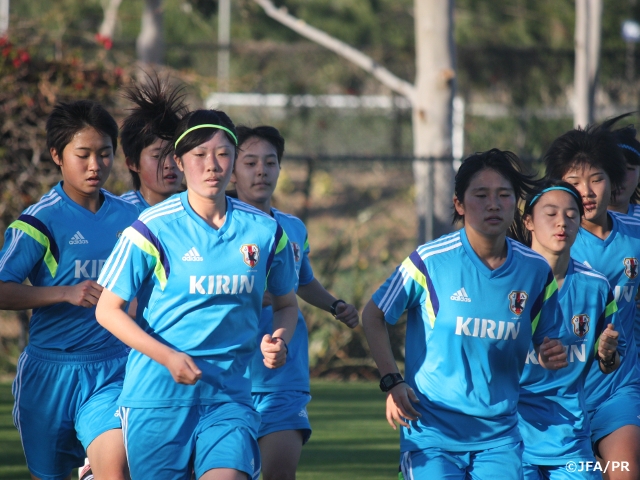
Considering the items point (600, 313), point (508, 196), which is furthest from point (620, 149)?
point (508, 196)

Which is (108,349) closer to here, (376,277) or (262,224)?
(262,224)

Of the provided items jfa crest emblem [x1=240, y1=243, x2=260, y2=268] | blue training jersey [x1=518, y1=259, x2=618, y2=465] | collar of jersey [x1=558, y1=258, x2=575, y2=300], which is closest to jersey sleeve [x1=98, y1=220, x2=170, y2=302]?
jfa crest emblem [x1=240, y1=243, x2=260, y2=268]

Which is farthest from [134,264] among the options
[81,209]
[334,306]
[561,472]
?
[561,472]

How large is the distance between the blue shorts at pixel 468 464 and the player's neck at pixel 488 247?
767 millimetres

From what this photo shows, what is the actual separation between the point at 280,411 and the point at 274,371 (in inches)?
8.4

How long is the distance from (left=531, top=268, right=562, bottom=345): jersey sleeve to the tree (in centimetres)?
585

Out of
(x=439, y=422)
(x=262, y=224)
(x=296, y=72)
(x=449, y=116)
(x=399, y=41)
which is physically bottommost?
(x=439, y=422)

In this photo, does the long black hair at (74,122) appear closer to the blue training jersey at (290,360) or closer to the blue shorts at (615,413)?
the blue training jersey at (290,360)

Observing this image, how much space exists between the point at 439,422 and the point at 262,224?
1097 mm

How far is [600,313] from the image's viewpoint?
4.59 m

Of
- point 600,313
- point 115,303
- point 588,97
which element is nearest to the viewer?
point 115,303

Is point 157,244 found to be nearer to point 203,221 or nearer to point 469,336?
point 203,221

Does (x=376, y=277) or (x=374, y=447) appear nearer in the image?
(x=374, y=447)

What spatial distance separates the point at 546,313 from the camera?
4.16m
